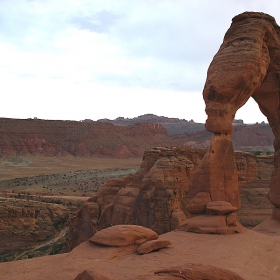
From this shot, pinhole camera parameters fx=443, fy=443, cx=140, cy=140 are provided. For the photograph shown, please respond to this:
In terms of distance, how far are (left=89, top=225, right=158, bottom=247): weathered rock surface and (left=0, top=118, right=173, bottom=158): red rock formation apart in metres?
90.4

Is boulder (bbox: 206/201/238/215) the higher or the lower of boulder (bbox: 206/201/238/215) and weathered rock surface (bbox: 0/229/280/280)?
the higher

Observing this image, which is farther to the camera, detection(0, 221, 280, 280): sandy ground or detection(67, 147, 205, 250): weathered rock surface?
detection(67, 147, 205, 250): weathered rock surface

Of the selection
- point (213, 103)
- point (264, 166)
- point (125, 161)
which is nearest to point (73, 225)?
point (264, 166)

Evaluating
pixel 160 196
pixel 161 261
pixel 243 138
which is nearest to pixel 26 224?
pixel 160 196

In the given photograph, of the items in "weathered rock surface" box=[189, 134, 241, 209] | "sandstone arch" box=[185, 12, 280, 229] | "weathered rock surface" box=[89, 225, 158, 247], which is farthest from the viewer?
"sandstone arch" box=[185, 12, 280, 229]

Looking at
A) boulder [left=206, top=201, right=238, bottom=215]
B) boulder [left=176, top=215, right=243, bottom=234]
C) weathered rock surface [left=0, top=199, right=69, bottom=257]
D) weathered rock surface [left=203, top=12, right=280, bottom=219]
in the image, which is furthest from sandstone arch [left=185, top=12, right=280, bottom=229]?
weathered rock surface [left=0, top=199, right=69, bottom=257]

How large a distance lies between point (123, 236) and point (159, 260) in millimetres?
1321

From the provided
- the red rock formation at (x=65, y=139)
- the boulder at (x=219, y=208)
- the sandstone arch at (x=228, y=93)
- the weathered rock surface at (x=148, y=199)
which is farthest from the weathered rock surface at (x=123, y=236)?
the red rock formation at (x=65, y=139)

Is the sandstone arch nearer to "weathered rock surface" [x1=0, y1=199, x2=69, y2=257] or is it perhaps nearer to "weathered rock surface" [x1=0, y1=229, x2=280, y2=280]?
"weathered rock surface" [x1=0, y1=229, x2=280, y2=280]

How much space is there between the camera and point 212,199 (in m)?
14.4

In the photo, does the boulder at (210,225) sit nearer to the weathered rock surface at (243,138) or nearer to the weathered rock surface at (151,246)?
the weathered rock surface at (151,246)

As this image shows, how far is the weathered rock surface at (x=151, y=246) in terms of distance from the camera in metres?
10.9

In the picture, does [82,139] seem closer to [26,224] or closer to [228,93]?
[26,224]

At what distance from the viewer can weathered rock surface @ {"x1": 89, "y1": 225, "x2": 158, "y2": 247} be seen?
11.1 metres
